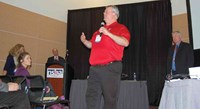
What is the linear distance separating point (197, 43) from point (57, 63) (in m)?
2.76

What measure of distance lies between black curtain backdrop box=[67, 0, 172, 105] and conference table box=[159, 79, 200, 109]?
10.6ft

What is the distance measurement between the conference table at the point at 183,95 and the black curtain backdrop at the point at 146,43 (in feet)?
10.6

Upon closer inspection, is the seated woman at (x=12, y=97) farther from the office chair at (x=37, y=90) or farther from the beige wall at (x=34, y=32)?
the beige wall at (x=34, y=32)

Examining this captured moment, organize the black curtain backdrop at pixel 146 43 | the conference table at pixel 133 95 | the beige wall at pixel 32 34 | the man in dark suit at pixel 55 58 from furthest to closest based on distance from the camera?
the black curtain backdrop at pixel 146 43
the man in dark suit at pixel 55 58
the beige wall at pixel 32 34
the conference table at pixel 133 95

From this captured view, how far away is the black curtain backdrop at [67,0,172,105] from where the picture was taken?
5426 mm

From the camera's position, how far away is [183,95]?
6.61ft

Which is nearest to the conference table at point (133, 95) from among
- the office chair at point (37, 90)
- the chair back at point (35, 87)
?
the office chair at point (37, 90)

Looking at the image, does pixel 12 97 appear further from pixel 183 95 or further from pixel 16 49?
pixel 16 49

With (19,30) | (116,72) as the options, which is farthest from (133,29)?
(116,72)

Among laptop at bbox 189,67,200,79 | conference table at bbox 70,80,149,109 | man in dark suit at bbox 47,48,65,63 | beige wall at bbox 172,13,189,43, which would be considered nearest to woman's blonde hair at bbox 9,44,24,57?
man in dark suit at bbox 47,48,65,63

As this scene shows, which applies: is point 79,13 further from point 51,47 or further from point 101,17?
point 51,47

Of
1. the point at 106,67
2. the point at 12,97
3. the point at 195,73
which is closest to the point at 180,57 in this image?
the point at 195,73

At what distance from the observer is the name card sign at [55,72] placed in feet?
16.4

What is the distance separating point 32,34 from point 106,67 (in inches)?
145
